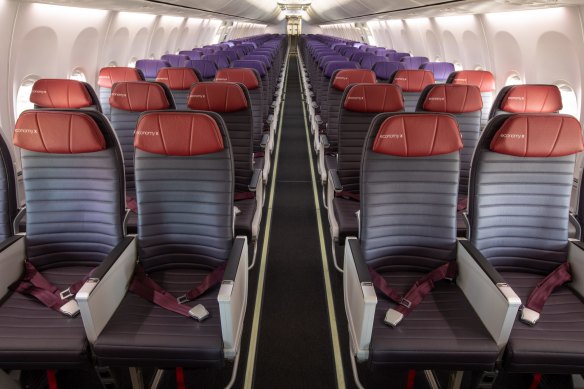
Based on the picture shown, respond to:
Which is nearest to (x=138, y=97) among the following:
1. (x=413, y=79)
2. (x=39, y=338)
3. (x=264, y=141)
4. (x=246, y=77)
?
(x=264, y=141)

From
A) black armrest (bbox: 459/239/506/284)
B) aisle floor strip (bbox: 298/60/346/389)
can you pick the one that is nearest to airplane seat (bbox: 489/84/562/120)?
black armrest (bbox: 459/239/506/284)

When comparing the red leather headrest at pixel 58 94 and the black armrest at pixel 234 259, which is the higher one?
the red leather headrest at pixel 58 94

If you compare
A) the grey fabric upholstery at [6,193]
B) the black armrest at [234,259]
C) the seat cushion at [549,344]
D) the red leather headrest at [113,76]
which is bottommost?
the seat cushion at [549,344]

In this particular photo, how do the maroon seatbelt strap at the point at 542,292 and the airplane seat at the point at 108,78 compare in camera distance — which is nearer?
the maroon seatbelt strap at the point at 542,292

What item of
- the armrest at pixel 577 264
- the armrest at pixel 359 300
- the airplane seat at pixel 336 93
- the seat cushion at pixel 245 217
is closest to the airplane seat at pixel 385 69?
the airplane seat at pixel 336 93

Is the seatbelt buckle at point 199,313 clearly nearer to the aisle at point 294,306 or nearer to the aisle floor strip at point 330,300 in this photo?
the aisle at point 294,306

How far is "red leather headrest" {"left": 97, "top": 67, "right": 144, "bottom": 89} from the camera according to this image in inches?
209

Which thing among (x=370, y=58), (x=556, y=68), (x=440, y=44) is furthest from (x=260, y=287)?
(x=440, y=44)

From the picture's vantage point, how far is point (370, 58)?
855 cm

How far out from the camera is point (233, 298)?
6.77 ft

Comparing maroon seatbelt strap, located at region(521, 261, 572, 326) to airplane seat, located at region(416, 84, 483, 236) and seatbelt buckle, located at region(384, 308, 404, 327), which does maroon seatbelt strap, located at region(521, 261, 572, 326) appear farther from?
airplane seat, located at region(416, 84, 483, 236)

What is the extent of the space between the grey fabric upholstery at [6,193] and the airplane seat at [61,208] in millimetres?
80

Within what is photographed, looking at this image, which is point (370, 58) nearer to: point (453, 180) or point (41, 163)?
point (453, 180)

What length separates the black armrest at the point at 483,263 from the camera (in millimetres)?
2061
